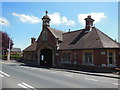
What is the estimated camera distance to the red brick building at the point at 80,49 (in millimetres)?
17141

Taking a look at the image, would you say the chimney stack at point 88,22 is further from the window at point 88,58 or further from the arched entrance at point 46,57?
the arched entrance at point 46,57

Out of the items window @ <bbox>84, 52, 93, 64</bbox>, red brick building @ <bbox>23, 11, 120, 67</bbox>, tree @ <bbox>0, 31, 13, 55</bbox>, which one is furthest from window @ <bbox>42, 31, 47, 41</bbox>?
tree @ <bbox>0, 31, 13, 55</bbox>

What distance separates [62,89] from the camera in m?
7.39

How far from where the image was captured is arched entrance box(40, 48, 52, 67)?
26.0 meters

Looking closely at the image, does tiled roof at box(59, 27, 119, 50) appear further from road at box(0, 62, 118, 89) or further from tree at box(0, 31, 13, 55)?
tree at box(0, 31, 13, 55)

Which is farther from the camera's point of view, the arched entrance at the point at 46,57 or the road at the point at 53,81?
the arched entrance at the point at 46,57

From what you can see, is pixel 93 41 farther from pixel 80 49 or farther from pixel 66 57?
pixel 66 57

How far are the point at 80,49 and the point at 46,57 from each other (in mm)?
9934

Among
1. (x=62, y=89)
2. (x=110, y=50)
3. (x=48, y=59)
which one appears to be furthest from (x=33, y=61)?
(x=62, y=89)

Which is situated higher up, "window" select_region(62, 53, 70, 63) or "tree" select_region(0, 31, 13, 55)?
"tree" select_region(0, 31, 13, 55)

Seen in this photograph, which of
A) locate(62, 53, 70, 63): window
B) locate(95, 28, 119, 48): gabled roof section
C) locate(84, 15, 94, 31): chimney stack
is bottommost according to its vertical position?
locate(62, 53, 70, 63): window

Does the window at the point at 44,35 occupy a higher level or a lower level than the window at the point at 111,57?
higher

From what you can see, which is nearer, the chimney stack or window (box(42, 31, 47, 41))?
the chimney stack

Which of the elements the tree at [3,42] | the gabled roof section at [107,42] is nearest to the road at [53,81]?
the gabled roof section at [107,42]
